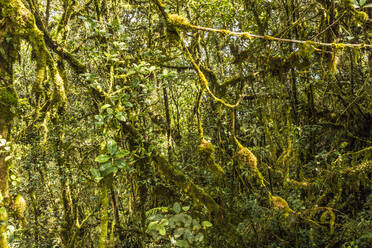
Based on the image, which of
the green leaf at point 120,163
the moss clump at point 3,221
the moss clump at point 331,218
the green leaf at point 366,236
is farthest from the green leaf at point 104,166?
the green leaf at point 366,236

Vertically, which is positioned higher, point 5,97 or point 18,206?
point 5,97

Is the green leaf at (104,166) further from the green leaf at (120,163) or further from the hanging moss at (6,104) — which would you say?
the hanging moss at (6,104)

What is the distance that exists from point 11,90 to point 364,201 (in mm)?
4673

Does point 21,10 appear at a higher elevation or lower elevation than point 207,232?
higher

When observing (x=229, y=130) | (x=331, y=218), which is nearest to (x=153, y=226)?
(x=229, y=130)

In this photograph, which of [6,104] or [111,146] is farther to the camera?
[6,104]

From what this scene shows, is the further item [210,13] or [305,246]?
[210,13]

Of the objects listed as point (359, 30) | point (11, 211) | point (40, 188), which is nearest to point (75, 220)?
point (40, 188)

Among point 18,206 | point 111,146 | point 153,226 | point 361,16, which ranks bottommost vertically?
point 153,226

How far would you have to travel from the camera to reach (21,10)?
1881 millimetres

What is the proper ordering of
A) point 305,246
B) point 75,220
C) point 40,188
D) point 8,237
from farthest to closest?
point 40,188
point 75,220
point 305,246
point 8,237

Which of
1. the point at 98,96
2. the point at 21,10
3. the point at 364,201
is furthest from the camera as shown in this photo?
the point at 364,201

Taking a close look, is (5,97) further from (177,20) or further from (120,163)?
(177,20)

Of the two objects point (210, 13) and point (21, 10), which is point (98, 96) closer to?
point (21, 10)
